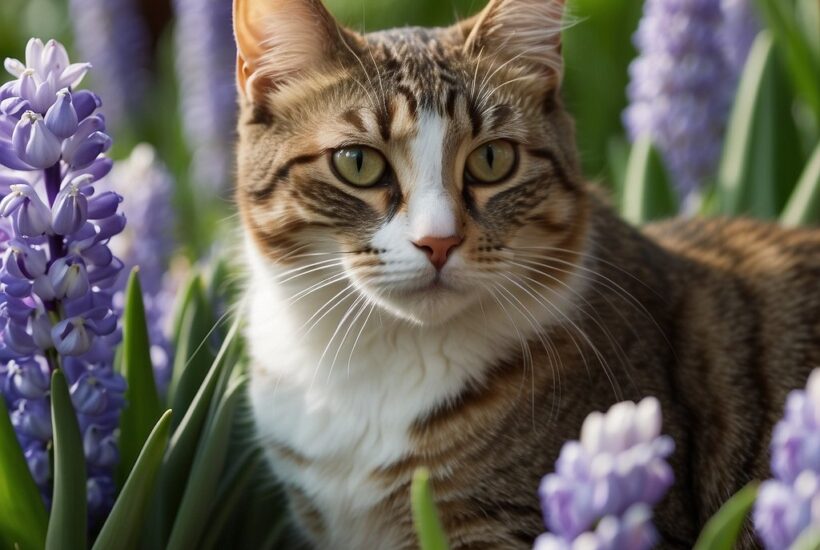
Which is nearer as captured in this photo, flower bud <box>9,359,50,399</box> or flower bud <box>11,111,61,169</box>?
flower bud <box>11,111,61,169</box>

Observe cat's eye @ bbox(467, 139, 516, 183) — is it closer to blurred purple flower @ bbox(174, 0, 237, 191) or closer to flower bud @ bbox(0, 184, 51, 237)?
flower bud @ bbox(0, 184, 51, 237)

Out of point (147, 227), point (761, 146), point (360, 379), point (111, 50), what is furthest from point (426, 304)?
point (111, 50)

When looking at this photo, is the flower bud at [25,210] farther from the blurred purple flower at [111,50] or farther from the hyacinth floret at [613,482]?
the blurred purple flower at [111,50]

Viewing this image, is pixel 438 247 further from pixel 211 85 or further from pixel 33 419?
pixel 211 85

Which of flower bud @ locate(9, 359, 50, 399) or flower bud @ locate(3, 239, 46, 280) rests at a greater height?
flower bud @ locate(3, 239, 46, 280)

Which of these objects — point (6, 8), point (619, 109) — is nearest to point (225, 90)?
point (619, 109)

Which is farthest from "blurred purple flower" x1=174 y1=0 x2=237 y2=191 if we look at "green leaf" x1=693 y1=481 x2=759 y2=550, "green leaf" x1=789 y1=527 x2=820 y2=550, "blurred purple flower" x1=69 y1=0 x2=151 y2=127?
"green leaf" x1=789 y1=527 x2=820 y2=550
